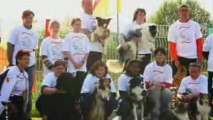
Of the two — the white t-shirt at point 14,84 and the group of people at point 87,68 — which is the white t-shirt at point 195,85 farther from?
the white t-shirt at point 14,84

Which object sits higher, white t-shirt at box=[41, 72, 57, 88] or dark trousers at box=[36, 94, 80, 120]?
white t-shirt at box=[41, 72, 57, 88]

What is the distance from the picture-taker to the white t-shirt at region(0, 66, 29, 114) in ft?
28.5

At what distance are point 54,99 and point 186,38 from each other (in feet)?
8.14

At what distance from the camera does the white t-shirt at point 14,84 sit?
8.69 metres

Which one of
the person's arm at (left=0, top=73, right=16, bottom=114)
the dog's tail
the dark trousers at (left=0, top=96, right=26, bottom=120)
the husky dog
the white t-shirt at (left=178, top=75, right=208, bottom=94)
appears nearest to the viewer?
the person's arm at (left=0, top=73, right=16, bottom=114)

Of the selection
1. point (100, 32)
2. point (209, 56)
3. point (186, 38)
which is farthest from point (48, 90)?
point (209, 56)

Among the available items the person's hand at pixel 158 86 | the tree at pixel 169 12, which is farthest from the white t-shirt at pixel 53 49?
the tree at pixel 169 12

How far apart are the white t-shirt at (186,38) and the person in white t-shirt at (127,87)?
895 mm

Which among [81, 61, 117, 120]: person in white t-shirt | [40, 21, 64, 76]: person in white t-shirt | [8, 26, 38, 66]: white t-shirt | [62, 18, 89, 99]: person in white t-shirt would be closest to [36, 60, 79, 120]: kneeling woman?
[81, 61, 117, 120]: person in white t-shirt

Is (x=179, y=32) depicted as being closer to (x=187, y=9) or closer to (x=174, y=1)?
(x=187, y=9)

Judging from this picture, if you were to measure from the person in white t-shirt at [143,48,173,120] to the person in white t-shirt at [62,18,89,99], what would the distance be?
105 cm

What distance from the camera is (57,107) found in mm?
9562

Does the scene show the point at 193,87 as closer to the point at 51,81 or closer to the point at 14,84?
the point at 51,81

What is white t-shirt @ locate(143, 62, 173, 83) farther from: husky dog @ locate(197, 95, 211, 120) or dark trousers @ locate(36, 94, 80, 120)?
dark trousers @ locate(36, 94, 80, 120)
